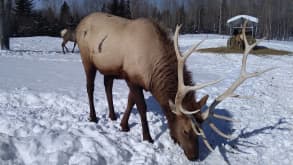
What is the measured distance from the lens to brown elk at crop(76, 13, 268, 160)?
4.27m

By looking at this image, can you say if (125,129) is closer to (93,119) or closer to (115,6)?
(93,119)

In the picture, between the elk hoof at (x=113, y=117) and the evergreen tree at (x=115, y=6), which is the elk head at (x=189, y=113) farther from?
the evergreen tree at (x=115, y=6)

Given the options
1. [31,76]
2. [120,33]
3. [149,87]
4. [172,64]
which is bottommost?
[31,76]

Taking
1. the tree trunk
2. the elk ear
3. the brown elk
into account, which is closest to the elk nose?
the brown elk

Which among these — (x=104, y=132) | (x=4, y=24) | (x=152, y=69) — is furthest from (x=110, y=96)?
(x=4, y=24)

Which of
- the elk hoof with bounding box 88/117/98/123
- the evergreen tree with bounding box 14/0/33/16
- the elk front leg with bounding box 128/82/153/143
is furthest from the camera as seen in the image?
the evergreen tree with bounding box 14/0/33/16

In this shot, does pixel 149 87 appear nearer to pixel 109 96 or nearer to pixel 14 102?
pixel 109 96

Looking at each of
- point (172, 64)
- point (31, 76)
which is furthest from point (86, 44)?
point (31, 76)

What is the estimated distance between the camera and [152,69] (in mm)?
4754

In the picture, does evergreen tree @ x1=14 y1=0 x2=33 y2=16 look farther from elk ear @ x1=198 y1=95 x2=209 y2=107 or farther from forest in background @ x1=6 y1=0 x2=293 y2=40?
elk ear @ x1=198 y1=95 x2=209 y2=107

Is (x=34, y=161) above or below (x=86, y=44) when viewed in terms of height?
below

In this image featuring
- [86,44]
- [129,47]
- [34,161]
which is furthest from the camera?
[86,44]

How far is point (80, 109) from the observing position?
6.13 m

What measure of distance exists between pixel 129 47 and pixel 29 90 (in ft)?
10.2
